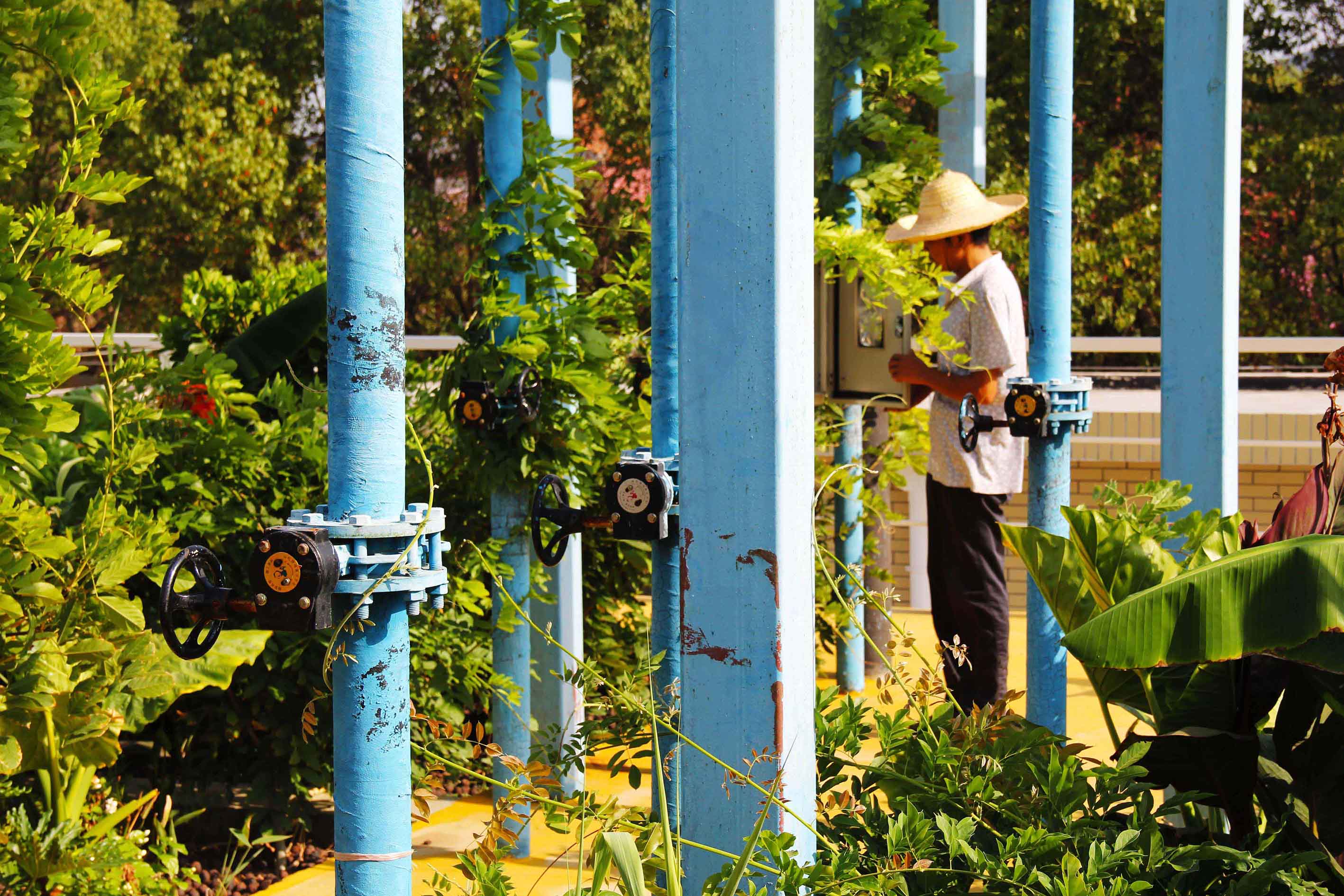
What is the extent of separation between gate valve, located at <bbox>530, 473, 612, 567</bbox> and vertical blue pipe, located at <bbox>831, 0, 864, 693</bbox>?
2.60 metres

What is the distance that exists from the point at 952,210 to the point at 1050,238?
0.77 m

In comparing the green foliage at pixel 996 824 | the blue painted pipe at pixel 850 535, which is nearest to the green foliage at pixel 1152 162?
the blue painted pipe at pixel 850 535

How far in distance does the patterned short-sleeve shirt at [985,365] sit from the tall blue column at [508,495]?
57.5 inches

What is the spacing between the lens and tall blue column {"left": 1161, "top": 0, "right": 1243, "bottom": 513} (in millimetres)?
3408

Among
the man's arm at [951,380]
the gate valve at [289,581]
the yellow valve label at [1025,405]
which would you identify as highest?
the man's arm at [951,380]

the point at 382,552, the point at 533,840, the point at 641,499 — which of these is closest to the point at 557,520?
the point at 641,499

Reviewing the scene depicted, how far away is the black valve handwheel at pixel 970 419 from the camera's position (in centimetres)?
405

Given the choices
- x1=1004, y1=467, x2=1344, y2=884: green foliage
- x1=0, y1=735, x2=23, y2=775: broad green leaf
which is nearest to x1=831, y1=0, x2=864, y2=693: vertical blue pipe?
x1=1004, y1=467, x2=1344, y2=884: green foliage

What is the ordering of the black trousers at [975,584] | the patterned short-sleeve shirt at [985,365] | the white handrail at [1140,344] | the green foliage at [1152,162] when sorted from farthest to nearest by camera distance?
the green foliage at [1152,162] → the white handrail at [1140,344] → the black trousers at [975,584] → the patterned short-sleeve shirt at [985,365]

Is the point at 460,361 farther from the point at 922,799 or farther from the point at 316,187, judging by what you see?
the point at 316,187

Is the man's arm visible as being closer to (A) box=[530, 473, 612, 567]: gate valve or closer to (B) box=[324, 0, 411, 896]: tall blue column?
(A) box=[530, 473, 612, 567]: gate valve

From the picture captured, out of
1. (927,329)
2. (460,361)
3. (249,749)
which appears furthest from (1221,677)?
(249,749)

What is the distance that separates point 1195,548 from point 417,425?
2961 millimetres

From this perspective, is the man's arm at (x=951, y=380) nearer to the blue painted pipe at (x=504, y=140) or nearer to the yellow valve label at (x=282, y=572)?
the blue painted pipe at (x=504, y=140)
